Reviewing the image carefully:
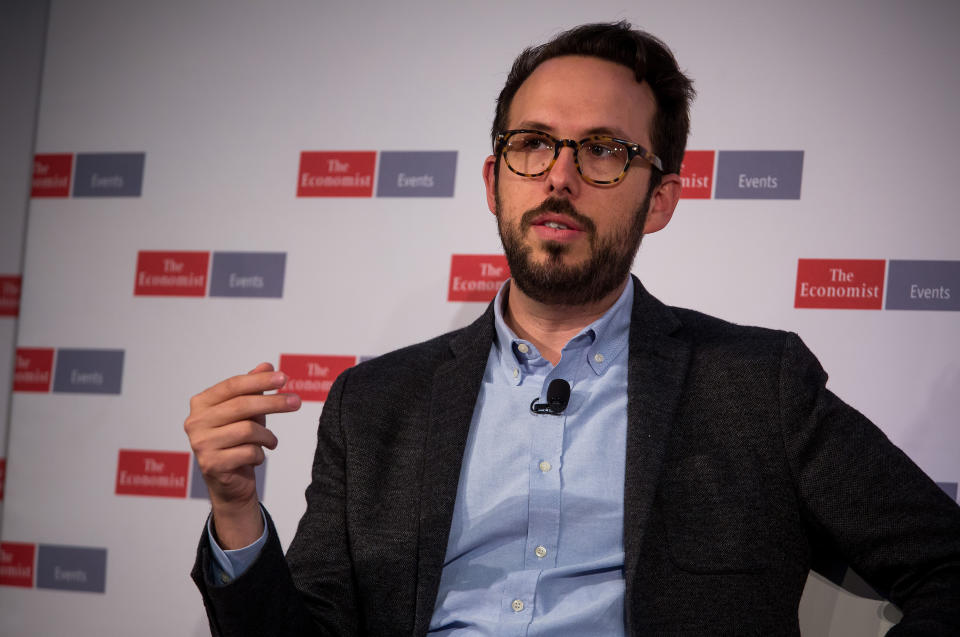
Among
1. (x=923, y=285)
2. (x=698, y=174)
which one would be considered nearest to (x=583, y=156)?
(x=698, y=174)

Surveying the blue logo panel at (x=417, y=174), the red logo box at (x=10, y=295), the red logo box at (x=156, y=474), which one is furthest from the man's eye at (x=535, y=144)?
the red logo box at (x=10, y=295)

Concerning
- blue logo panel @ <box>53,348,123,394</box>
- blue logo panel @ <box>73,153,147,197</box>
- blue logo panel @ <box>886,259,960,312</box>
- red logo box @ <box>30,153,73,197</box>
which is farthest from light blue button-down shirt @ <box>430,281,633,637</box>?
red logo box @ <box>30,153,73,197</box>

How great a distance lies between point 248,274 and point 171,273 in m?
0.32

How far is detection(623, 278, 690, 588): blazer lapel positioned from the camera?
5.35ft

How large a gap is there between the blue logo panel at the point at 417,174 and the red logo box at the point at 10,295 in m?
1.52

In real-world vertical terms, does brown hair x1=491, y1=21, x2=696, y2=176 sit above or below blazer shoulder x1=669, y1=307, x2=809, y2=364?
above

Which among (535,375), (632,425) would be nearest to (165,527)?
(535,375)

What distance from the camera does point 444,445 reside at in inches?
70.7

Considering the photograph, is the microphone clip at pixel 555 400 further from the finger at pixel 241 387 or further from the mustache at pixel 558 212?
the finger at pixel 241 387

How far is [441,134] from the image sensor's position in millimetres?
3055

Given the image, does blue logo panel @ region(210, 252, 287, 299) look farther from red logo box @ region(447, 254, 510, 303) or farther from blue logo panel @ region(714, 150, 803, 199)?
blue logo panel @ region(714, 150, 803, 199)

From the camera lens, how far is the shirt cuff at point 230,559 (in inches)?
61.5

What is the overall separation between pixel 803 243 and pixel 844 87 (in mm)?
505

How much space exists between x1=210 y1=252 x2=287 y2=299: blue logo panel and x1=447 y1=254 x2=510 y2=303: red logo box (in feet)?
2.06
